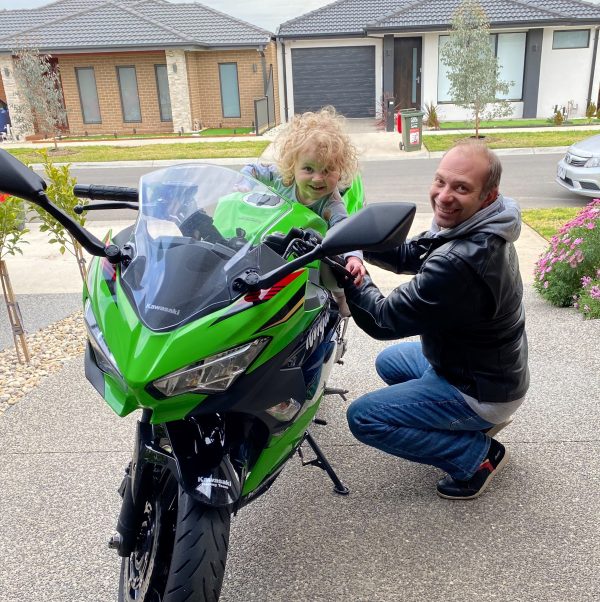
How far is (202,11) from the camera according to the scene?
2467 centimetres

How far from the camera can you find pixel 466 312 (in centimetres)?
229

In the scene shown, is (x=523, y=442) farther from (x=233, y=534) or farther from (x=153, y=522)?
(x=153, y=522)

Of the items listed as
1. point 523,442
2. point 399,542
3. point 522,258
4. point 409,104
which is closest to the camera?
point 399,542

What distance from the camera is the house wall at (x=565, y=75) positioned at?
2041 cm

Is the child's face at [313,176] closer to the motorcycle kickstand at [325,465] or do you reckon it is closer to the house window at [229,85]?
the motorcycle kickstand at [325,465]

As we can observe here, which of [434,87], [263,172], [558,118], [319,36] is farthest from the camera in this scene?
[319,36]

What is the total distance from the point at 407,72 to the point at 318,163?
2112cm

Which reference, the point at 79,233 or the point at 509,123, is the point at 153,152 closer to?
the point at 509,123

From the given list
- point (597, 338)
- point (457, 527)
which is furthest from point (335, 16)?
point (457, 527)

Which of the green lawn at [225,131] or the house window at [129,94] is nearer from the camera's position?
the green lawn at [225,131]

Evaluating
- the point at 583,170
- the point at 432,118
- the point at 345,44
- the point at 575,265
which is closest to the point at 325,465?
the point at 575,265

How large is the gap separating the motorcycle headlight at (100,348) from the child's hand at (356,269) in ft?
3.12

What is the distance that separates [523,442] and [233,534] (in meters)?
1.59

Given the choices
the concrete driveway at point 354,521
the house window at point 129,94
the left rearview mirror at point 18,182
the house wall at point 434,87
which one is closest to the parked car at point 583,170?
the concrete driveway at point 354,521
